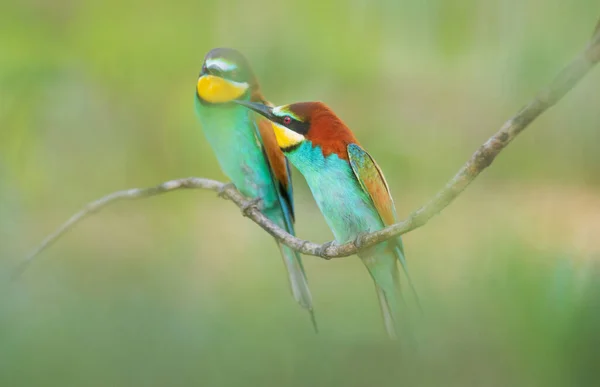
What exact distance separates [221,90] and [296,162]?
1.28 ft

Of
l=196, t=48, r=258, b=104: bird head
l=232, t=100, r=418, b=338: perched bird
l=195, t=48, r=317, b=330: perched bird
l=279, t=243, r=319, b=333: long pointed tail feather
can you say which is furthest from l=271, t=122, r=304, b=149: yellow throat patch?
l=279, t=243, r=319, b=333: long pointed tail feather

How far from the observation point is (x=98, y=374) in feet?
7.01

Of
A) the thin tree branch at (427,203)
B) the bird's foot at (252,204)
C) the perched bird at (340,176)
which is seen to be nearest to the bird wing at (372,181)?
the perched bird at (340,176)

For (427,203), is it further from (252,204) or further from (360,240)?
(252,204)

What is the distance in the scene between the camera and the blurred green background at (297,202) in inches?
70.1

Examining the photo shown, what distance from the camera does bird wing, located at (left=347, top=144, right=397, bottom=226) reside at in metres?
1.74

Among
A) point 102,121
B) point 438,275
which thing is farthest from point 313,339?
point 102,121

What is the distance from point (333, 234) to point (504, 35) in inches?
30.0

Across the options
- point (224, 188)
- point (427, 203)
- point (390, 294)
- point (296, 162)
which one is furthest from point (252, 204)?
point (427, 203)

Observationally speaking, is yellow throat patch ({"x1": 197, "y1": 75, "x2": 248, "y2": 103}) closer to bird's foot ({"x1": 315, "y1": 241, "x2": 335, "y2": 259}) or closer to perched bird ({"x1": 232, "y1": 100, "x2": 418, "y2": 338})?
perched bird ({"x1": 232, "y1": 100, "x2": 418, "y2": 338})

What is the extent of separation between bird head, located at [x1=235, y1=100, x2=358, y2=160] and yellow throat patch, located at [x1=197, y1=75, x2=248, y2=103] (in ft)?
0.72

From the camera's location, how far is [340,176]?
1745 mm

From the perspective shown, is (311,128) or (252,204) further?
(252,204)

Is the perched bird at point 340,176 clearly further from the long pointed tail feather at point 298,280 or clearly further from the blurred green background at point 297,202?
the long pointed tail feather at point 298,280
